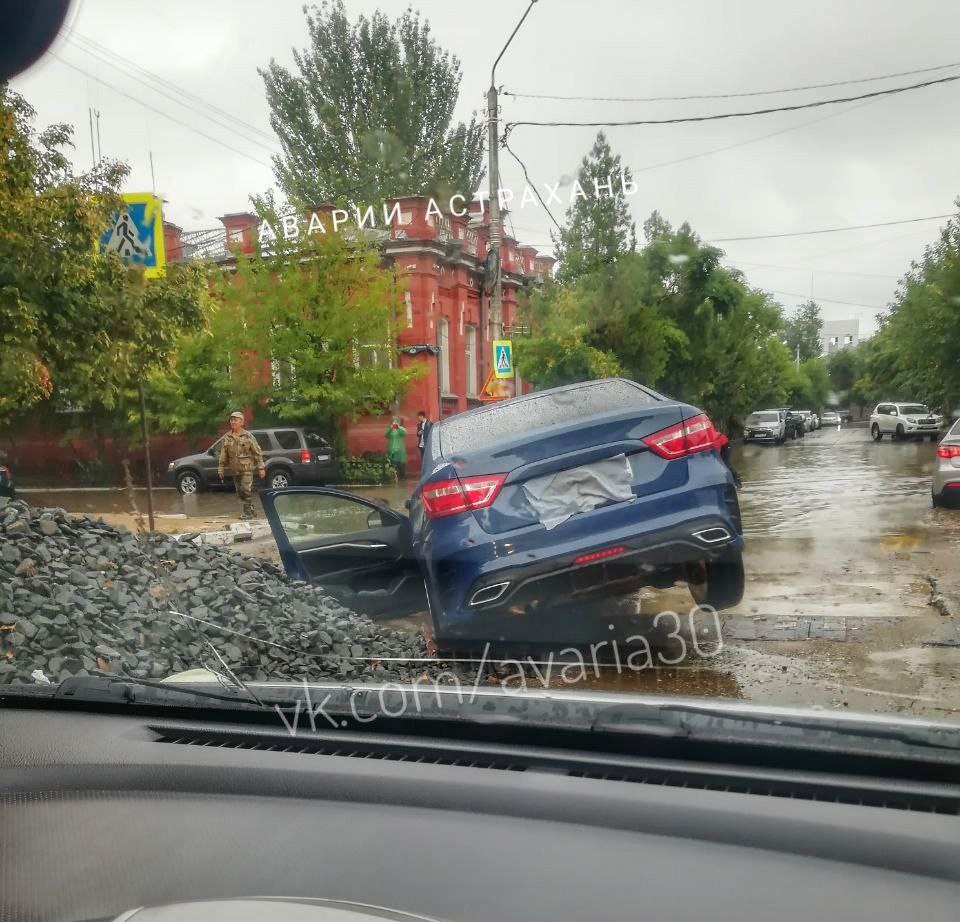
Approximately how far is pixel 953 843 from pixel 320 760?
1.13 metres

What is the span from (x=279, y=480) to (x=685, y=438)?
4.41 feet

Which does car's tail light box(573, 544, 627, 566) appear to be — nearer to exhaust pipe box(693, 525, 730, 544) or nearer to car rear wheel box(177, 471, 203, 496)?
exhaust pipe box(693, 525, 730, 544)

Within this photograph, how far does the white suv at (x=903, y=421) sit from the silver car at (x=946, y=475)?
1.24 feet

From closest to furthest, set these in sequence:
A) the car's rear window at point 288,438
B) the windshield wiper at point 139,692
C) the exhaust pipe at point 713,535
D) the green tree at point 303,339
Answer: the windshield wiper at point 139,692
the exhaust pipe at point 713,535
the green tree at point 303,339
the car's rear window at point 288,438

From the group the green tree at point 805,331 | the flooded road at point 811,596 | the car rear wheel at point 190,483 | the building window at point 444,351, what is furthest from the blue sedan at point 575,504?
the car rear wheel at point 190,483

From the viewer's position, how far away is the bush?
3.13 m

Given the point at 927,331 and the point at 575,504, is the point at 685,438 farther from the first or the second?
the point at 927,331

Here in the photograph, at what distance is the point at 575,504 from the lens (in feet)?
8.80

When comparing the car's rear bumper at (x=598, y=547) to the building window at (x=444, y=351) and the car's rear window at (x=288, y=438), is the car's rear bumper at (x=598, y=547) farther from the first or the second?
the car's rear window at (x=288, y=438)

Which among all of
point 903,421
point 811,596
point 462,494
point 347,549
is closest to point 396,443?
point 347,549

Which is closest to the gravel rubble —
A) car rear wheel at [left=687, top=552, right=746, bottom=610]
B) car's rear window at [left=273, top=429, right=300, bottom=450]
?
car's rear window at [left=273, top=429, right=300, bottom=450]

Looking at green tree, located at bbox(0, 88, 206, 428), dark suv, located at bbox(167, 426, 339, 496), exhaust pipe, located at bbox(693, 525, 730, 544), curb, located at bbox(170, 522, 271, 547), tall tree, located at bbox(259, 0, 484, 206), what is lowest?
curb, located at bbox(170, 522, 271, 547)

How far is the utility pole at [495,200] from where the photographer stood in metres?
2.79

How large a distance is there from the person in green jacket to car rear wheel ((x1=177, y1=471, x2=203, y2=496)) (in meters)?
0.72
